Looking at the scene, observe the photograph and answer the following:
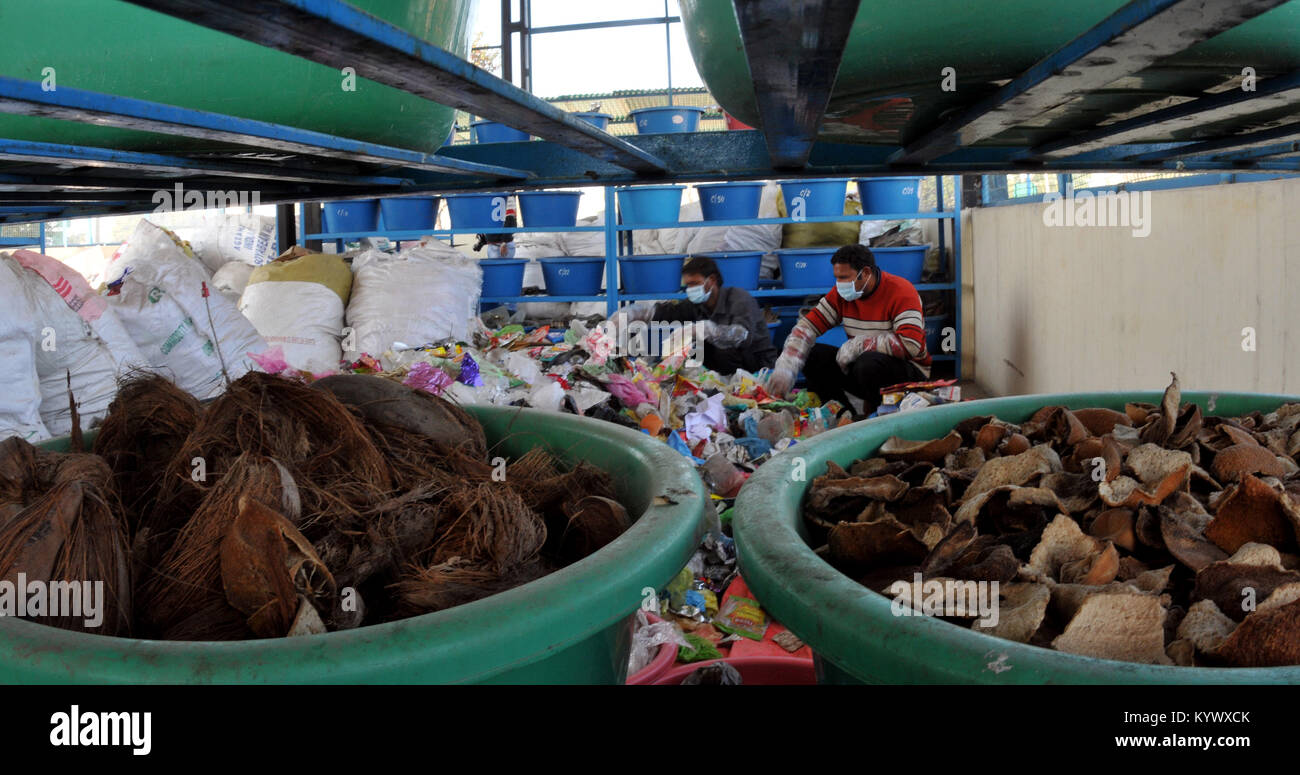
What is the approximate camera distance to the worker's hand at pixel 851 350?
554cm

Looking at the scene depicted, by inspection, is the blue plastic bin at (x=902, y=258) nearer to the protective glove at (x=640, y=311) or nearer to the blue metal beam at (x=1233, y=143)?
the protective glove at (x=640, y=311)

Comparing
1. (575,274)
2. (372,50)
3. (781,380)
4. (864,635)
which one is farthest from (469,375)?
(864,635)

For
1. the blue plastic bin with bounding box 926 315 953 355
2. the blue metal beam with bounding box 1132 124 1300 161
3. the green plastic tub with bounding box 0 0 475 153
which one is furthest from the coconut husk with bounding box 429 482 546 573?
the blue plastic bin with bounding box 926 315 953 355

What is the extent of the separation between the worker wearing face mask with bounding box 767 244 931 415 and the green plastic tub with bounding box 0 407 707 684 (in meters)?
4.59

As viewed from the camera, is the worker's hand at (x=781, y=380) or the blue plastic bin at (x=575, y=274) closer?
the worker's hand at (x=781, y=380)

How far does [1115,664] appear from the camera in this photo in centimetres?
71

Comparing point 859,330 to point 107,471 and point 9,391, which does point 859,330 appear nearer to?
point 9,391

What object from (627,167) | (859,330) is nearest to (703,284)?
(859,330)

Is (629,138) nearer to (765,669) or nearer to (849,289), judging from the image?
(765,669)

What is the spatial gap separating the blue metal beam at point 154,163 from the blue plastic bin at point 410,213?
5437mm

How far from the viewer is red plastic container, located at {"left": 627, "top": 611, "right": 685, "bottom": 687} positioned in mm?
1878

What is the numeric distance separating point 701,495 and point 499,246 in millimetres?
6511

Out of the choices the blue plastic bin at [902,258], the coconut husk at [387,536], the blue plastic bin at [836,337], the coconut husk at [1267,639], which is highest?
the blue plastic bin at [902,258]

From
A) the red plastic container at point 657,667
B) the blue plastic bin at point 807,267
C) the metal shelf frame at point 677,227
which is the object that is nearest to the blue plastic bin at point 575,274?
the metal shelf frame at point 677,227
